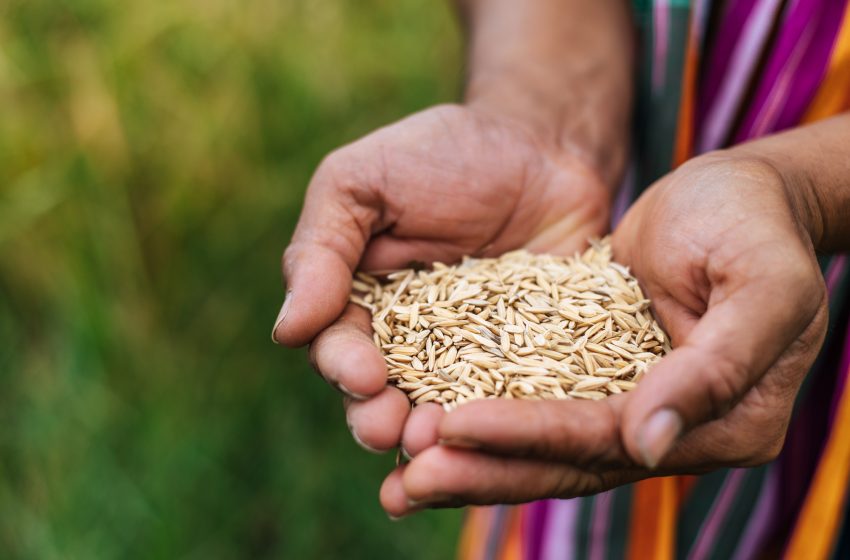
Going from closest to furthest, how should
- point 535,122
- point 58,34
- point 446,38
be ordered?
point 535,122 < point 58,34 < point 446,38

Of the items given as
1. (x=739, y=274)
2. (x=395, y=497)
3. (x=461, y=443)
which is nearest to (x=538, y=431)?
(x=461, y=443)

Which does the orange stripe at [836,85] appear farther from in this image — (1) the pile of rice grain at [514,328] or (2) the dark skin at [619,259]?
(1) the pile of rice grain at [514,328]

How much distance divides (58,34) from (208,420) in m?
1.05

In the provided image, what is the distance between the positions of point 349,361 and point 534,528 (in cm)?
59

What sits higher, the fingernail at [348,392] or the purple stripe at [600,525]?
the fingernail at [348,392]

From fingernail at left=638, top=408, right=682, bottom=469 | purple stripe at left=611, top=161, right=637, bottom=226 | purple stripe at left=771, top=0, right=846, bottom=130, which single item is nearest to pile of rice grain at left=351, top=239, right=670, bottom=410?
purple stripe at left=611, top=161, right=637, bottom=226

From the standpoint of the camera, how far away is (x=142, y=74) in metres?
2.14

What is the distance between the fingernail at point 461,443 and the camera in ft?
3.18

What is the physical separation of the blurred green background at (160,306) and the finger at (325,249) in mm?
758

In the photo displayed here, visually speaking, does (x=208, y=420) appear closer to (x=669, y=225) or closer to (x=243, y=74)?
(x=243, y=74)

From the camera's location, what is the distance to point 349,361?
1120 mm

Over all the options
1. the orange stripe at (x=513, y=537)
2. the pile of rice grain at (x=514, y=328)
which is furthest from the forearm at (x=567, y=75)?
the orange stripe at (x=513, y=537)

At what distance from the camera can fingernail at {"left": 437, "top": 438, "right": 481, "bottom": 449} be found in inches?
38.1

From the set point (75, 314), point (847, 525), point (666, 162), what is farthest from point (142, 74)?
point (847, 525)
